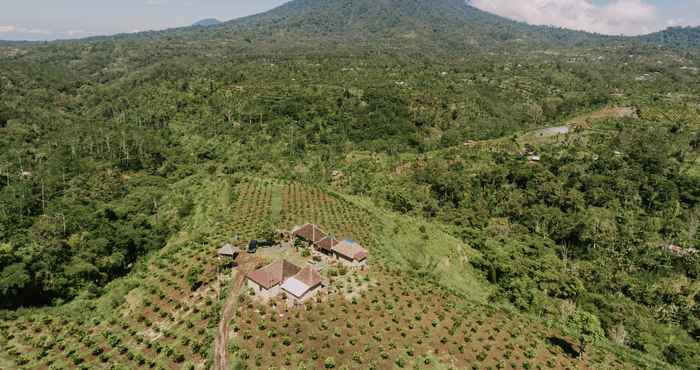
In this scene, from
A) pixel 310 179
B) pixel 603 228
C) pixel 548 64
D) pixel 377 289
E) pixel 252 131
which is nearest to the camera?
pixel 377 289

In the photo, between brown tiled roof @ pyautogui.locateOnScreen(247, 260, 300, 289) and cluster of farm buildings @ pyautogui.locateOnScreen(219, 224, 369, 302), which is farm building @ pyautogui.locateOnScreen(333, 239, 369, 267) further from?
brown tiled roof @ pyautogui.locateOnScreen(247, 260, 300, 289)

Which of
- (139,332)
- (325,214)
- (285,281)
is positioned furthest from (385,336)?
(325,214)

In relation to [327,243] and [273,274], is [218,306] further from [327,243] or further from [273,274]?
[327,243]

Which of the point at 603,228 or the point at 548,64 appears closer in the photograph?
the point at 603,228

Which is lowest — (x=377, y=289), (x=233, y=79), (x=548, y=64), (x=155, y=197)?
(x=155, y=197)

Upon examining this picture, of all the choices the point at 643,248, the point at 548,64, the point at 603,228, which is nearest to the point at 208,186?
the point at 603,228

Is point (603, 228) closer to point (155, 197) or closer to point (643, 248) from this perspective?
point (643, 248)

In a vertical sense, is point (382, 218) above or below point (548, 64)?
below

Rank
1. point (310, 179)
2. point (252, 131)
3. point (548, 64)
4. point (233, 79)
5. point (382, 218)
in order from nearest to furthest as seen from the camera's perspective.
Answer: point (382, 218) → point (310, 179) → point (252, 131) → point (233, 79) → point (548, 64)
